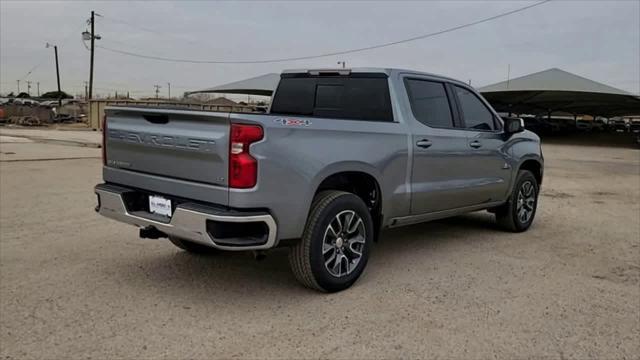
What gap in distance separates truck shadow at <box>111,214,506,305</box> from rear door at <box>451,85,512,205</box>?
2.13 ft

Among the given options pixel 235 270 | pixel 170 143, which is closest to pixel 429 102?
pixel 235 270

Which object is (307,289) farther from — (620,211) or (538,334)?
(620,211)

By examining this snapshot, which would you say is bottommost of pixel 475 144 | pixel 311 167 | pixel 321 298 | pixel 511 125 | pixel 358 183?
pixel 321 298

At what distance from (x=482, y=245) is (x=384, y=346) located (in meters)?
3.22

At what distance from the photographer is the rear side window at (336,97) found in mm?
5321

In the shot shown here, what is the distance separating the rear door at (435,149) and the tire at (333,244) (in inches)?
32.9

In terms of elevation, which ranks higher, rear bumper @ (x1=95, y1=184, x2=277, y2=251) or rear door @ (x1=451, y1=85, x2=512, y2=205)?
rear door @ (x1=451, y1=85, x2=512, y2=205)

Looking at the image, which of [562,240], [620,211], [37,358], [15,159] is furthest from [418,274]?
[15,159]

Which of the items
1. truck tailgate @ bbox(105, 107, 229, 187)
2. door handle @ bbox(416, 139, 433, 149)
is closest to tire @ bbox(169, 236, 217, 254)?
truck tailgate @ bbox(105, 107, 229, 187)

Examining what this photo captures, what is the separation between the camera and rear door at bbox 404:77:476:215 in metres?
5.35

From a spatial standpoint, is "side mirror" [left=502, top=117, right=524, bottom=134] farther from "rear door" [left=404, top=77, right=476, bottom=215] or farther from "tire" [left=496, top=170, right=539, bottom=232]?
"rear door" [left=404, top=77, right=476, bottom=215]

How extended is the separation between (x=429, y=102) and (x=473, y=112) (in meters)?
0.92

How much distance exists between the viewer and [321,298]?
448 centimetres

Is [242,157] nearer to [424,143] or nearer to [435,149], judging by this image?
[424,143]
